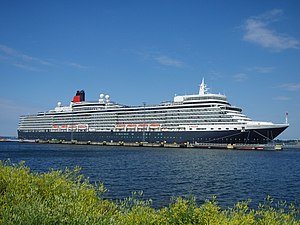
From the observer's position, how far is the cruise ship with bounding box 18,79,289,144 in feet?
280

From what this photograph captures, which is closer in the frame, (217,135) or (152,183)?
(152,183)

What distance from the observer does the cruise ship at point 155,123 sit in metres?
85.4

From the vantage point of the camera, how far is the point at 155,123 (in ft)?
327

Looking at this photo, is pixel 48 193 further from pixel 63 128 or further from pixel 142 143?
pixel 63 128

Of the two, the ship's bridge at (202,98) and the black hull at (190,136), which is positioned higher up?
the ship's bridge at (202,98)

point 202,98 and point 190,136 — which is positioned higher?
point 202,98

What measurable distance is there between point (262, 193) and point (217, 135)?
60.2m

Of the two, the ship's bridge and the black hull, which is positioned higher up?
the ship's bridge

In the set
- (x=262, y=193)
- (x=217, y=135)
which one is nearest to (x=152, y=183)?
(x=262, y=193)

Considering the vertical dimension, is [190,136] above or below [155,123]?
below

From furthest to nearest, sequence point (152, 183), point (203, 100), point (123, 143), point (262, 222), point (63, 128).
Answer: point (63, 128), point (123, 143), point (203, 100), point (152, 183), point (262, 222)

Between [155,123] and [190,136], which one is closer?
[190,136]

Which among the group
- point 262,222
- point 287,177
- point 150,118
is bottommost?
point 287,177

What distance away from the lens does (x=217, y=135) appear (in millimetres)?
85375
